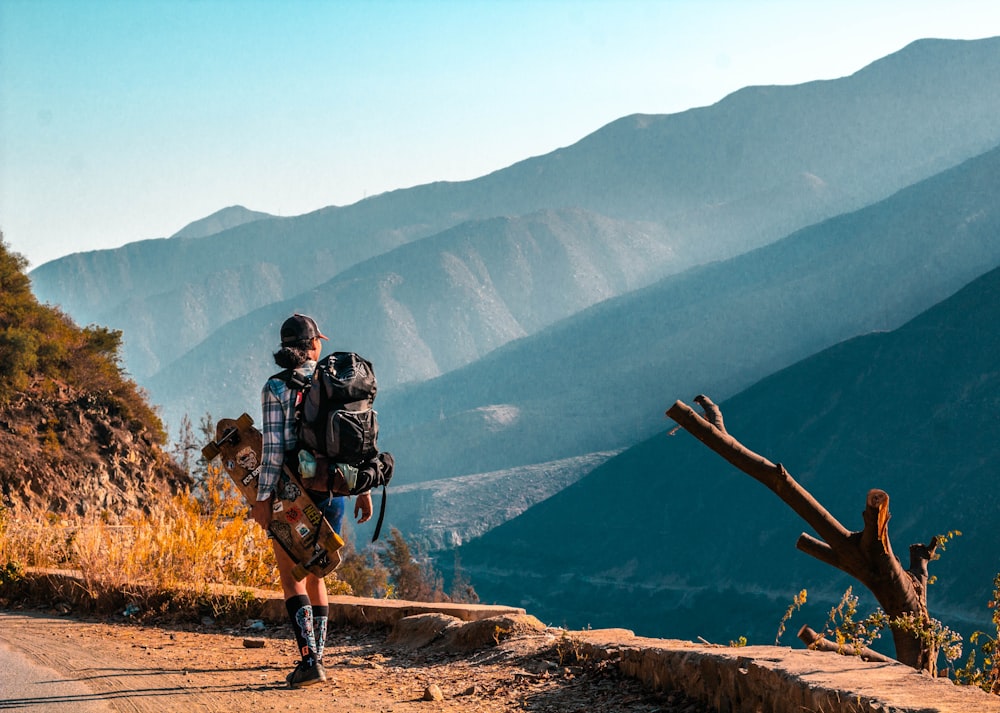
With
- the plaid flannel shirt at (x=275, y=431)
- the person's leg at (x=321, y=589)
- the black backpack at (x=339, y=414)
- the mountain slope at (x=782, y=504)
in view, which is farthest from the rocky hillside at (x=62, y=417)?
the mountain slope at (x=782, y=504)

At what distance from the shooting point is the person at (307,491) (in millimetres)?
5883

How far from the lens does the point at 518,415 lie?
19262 centimetres

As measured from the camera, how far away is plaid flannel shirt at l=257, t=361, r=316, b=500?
586 cm

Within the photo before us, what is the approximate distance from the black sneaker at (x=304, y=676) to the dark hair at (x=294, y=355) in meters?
1.55

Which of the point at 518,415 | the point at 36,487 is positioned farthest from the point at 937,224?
the point at 36,487

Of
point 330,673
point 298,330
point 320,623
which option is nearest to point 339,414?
point 298,330

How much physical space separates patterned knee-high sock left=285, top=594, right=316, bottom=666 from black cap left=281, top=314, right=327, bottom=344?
4.49 feet

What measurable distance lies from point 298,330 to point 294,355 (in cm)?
15

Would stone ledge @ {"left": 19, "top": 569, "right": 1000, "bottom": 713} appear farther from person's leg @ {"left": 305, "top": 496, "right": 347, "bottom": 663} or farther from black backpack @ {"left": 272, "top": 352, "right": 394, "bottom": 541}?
black backpack @ {"left": 272, "top": 352, "right": 394, "bottom": 541}

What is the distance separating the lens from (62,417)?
54.3ft

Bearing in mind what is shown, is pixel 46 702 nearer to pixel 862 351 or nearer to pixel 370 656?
pixel 370 656

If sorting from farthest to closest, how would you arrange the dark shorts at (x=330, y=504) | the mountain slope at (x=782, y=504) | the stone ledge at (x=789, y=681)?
the mountain slope at (x=782, y=504)
the dark shorts at (x=330, y=504)
the stone ledge at (x=789, y=681)

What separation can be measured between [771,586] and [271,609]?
316ft

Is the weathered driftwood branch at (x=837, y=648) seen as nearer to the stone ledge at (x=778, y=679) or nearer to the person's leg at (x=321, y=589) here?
the stone ledge at (x=778, y=679)
